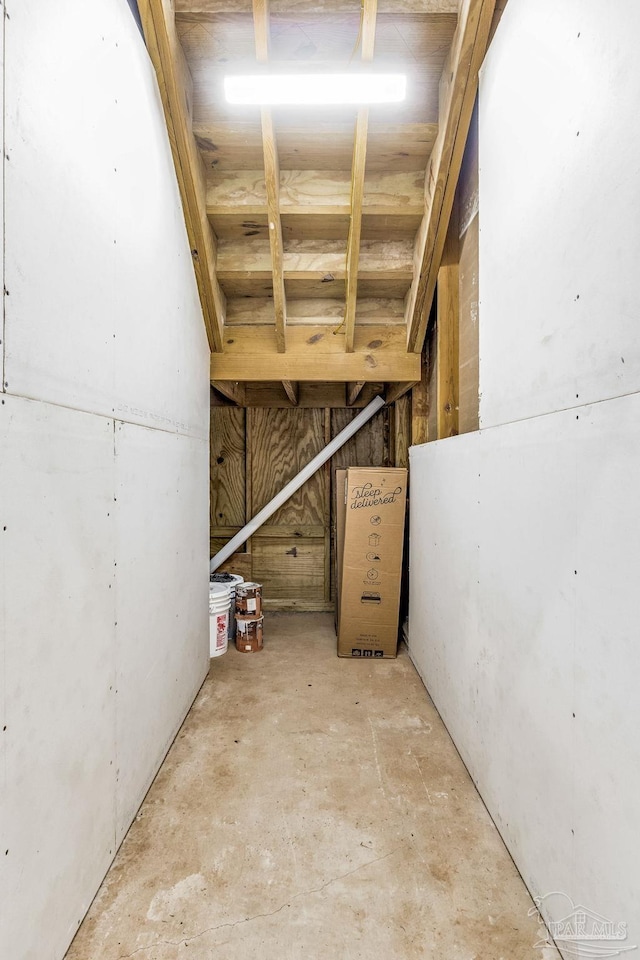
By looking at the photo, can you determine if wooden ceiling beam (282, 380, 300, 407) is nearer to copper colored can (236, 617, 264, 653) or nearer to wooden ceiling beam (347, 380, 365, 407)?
wooden ceiling beam (347, 380, 365, 407)

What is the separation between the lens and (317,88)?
1540mm

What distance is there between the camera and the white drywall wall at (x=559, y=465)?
98cm

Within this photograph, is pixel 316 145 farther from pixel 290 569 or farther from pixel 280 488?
pixel 290 569

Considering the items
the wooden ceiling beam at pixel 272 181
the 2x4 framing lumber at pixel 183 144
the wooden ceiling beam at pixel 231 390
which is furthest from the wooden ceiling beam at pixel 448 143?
the wooden ceiling beam at pixel 231 390

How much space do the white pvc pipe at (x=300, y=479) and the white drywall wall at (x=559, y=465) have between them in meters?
1.89

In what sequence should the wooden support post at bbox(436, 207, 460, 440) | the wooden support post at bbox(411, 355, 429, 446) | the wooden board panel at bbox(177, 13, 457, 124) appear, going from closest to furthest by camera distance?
the wooden board panel at bbox(177, 13, 457, 124)
the wooden support post at bbox(436, 207, 460, 440)
the wooden support post at bbox(411, 355, 429, 446)

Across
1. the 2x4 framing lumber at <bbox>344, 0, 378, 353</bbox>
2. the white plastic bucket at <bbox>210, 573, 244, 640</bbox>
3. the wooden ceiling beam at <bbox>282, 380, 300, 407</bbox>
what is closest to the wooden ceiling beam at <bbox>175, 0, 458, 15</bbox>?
the 2x4 framing lumber at <bbox>344, 0, 378, 353</bbox>

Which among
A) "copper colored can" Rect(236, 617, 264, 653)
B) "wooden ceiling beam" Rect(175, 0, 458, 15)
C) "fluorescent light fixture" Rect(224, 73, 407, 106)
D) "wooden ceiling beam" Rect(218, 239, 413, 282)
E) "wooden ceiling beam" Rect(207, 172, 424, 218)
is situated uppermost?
"wooden ceiling beam" Rect(175, 0, 458, 15)

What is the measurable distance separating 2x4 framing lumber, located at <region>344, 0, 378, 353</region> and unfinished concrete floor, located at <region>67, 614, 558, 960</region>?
1.94 meters

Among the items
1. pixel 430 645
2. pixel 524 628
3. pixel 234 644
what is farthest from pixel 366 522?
pixel 524 628

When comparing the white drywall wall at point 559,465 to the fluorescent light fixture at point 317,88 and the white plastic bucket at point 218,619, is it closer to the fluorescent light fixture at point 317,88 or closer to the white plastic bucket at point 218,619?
the fluorescent light fixture at point 317,88

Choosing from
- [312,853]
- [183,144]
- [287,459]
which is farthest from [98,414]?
[287,459]

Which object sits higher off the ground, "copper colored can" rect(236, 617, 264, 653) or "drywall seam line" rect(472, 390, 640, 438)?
"drywall seam line" rect(472, 390, 640, 438)

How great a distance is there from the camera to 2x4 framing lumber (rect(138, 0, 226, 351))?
5.64 ft
